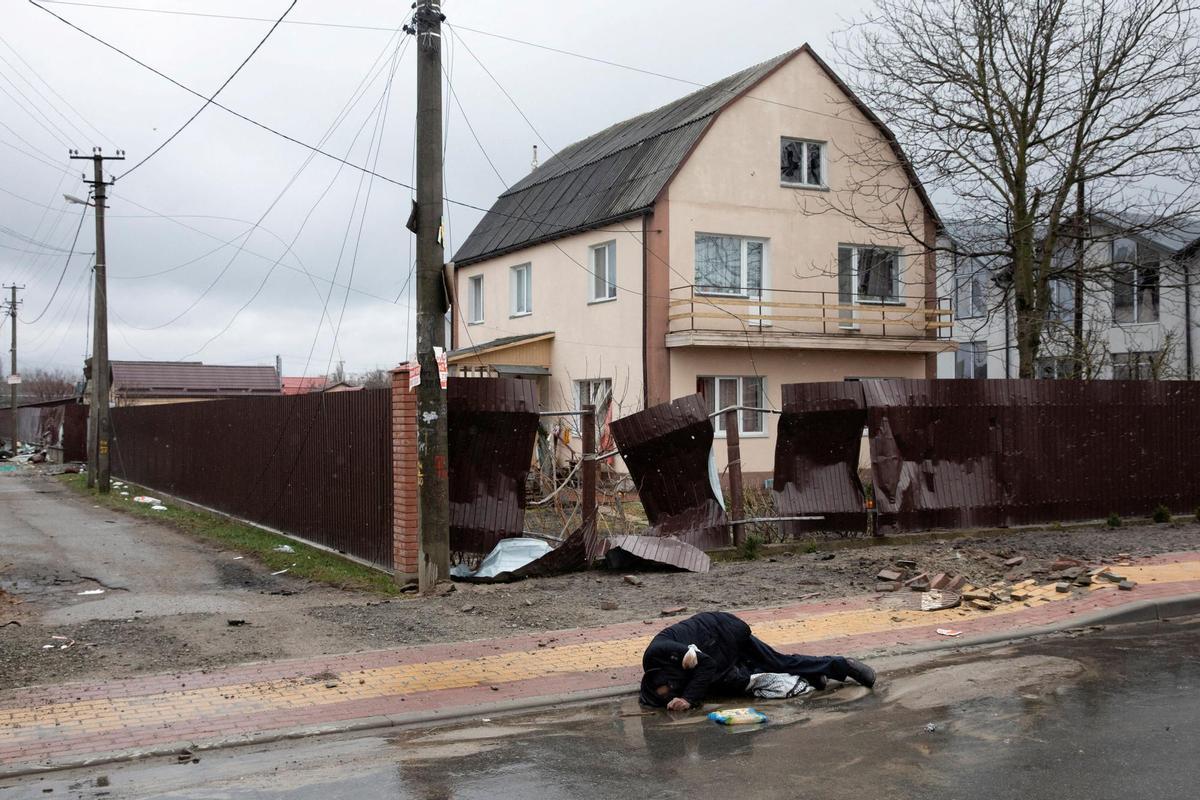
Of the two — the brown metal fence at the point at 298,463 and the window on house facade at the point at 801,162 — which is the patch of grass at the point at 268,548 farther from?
the window on house facade at the point at 801,162

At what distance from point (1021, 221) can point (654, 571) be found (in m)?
13.3

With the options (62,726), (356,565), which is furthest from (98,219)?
(62,726)

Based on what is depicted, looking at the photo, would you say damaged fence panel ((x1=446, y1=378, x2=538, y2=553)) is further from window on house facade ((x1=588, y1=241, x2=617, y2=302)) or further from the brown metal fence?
window on house facade ((x1=588, y1=241, x2=617, y2=302))

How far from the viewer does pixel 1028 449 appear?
1495 cm

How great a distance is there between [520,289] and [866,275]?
899cm

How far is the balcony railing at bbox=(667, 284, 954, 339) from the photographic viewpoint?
22.9 meters

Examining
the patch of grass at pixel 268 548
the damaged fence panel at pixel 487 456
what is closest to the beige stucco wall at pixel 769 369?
the patch of grass at pixel 268 548

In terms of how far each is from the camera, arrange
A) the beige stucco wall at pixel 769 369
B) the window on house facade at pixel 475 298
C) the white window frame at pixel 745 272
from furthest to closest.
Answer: the window on house facade at pixel 475 298, the white window frame at pixel 745 272, the beige stucco wall at pixel 769 369

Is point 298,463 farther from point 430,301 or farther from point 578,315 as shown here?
point 578,315

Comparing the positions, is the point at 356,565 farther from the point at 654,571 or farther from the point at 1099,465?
the point at 1099,465

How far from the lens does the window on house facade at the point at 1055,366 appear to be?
23.2 m

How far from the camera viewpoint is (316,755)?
20.7ft

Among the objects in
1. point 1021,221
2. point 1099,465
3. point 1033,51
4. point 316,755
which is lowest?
point 316,755

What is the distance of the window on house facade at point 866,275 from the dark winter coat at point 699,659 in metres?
18.9
